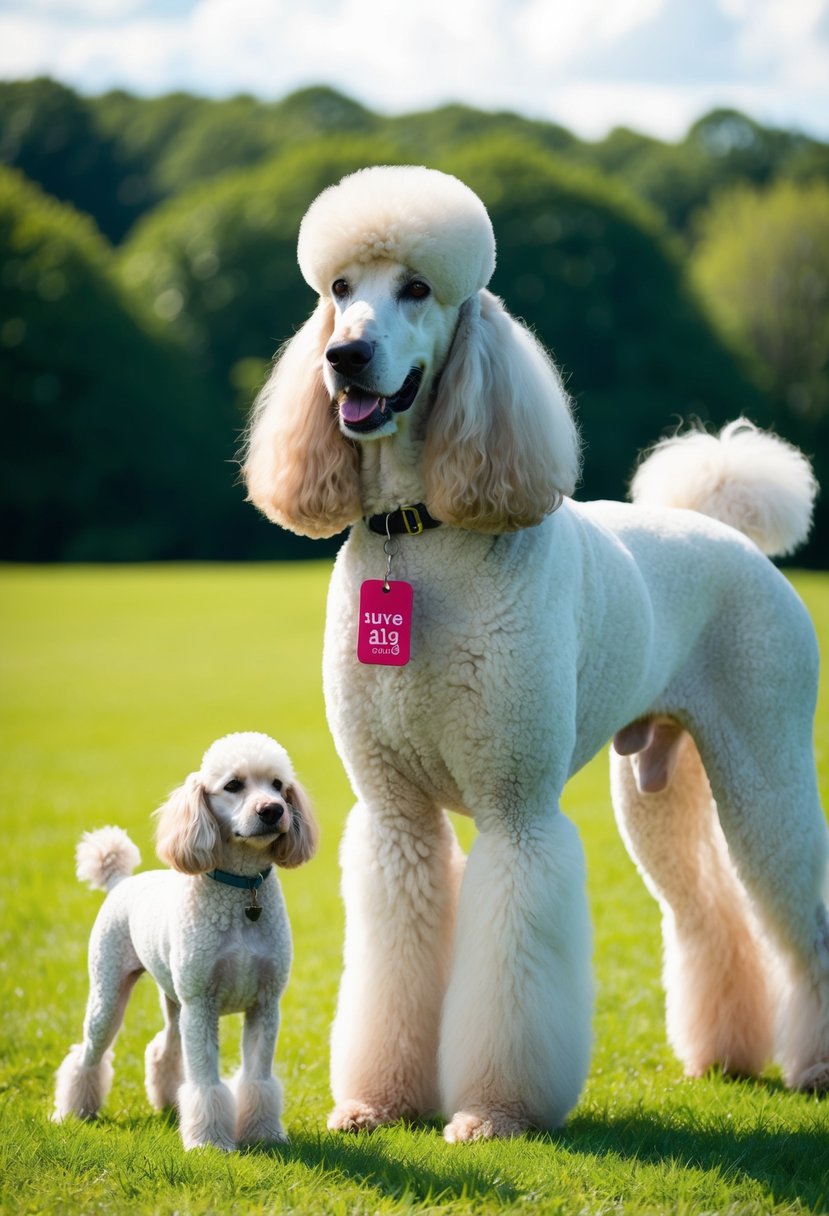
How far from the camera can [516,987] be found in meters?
3.94

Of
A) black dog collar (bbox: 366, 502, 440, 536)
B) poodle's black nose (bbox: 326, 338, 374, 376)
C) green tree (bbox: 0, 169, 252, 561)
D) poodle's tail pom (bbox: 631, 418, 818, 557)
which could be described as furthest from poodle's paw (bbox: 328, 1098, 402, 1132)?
green tree (bbox: 0, 169, 252, 561)

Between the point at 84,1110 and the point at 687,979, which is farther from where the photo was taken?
the point at 687,979

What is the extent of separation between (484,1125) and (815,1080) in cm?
140

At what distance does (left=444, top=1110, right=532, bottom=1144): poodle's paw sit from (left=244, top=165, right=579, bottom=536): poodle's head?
1570 millimetres

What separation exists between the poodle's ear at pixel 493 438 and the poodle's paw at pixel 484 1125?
1562mm

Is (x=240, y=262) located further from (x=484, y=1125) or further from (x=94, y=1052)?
(x=484, y=1125)

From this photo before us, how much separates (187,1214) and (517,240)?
4398cm

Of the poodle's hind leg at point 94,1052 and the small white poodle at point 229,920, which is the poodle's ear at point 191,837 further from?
the poodle's hind leg at point 94,1052

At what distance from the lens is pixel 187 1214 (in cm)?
319

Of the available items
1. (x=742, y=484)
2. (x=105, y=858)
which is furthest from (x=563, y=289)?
(x=105, y=858)

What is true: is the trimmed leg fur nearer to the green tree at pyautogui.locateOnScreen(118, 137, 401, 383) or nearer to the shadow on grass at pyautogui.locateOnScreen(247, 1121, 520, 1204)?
the shadow on grass at pyautogui.locateOnScreen(247, 1121, 520, 1204)

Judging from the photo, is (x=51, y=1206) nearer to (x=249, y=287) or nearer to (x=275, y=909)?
(x=275, y=909)

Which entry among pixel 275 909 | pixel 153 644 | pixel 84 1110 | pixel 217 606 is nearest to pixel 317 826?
pixel 275 909

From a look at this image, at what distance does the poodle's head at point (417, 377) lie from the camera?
Result: 3748 millimetres
